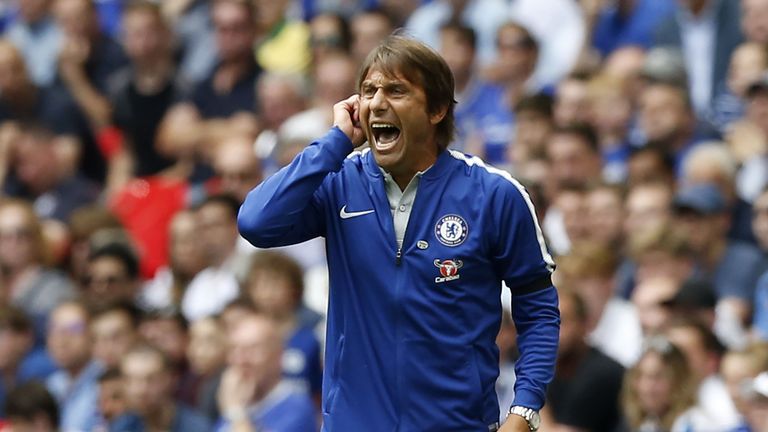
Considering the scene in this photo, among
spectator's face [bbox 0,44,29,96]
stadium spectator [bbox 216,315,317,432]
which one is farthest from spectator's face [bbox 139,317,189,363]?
spectator's face [bbox 0,44,29,96]

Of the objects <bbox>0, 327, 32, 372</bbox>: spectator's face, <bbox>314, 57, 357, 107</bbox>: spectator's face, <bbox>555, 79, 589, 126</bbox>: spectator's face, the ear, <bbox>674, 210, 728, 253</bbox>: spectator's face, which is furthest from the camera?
<bbox>314, 57, 357, 107</bbox>: spectator's face

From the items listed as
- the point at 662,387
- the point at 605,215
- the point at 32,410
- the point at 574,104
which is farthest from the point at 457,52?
the point at 662,387

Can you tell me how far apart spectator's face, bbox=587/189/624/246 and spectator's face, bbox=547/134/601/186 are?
506 millimetres

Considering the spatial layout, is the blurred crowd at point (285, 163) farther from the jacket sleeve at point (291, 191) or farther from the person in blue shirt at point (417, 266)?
the jacket sleeve at point (291, 191)

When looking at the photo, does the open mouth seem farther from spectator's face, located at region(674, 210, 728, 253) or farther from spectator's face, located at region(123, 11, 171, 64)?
spectator's face, located at region(123, 11, 171, 64)

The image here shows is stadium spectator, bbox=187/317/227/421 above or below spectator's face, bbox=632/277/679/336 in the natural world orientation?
below

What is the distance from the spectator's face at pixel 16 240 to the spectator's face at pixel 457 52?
2.95 meters

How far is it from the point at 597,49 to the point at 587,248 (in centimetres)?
317

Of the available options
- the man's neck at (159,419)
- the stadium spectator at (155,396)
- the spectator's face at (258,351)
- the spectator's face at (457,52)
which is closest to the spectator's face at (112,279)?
the stadium spectator at (155,396)

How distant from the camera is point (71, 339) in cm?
1034

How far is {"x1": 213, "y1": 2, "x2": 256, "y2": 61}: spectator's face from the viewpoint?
41.8 ft

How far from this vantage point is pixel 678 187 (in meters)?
9.95

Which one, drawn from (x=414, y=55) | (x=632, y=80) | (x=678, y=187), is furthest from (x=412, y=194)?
(x=632, y=80)

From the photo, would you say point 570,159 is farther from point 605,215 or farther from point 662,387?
point 662,387
